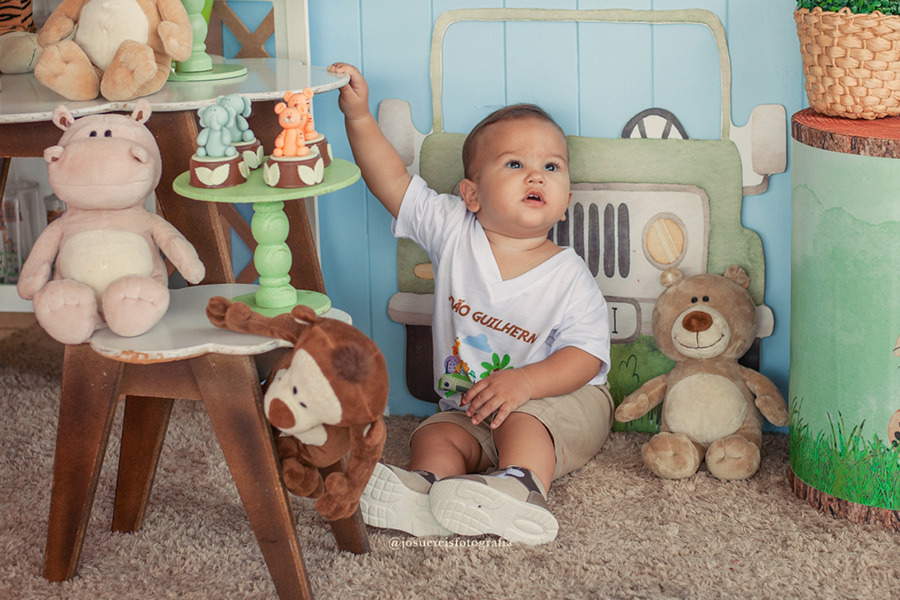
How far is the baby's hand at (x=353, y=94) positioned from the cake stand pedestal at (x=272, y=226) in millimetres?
341

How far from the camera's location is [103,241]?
4.02 feet

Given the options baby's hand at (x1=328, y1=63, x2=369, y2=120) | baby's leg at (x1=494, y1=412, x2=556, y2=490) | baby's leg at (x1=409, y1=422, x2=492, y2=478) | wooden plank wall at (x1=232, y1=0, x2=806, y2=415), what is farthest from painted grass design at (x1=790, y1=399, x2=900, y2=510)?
baby's hand at (x1=328, y1=63, x2=369, y2=120)

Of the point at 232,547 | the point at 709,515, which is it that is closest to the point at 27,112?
the point at 232,547

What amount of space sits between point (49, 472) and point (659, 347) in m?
1.02

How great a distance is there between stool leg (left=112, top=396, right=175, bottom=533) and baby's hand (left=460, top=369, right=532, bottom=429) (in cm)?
46

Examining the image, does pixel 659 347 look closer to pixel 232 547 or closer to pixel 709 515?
pixel 709 515

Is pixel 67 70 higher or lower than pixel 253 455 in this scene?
higher

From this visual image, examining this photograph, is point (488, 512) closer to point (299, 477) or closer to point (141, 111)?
point (299, 477)

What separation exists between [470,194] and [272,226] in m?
0.48

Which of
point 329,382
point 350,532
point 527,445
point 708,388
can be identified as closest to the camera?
point 329,382

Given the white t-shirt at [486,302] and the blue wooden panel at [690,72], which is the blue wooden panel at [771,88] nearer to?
the blue wooden panel at [690,72]

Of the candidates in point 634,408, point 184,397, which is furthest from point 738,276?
point 184,397

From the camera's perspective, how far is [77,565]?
131cm

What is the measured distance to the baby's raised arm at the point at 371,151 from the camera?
63.2 inches
